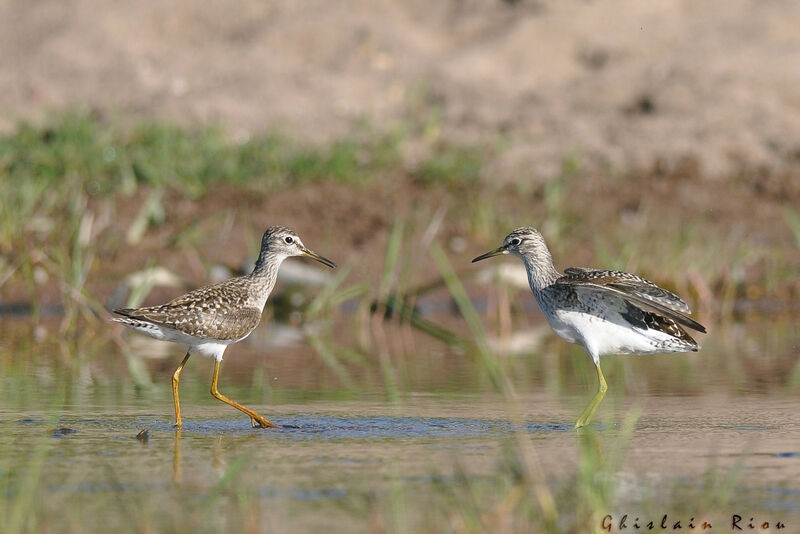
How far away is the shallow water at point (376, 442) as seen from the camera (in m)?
5.93

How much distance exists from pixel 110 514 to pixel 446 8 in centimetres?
1784

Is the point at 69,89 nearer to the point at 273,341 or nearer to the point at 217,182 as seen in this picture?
the point at 217,182

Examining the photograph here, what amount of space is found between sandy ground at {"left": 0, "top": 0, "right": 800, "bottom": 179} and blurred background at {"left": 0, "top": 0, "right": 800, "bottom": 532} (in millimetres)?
51

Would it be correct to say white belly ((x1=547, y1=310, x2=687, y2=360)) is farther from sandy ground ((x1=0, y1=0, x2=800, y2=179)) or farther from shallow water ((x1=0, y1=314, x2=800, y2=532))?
sandy ground ((x1=0, y1=0, x2=800, y2=179))

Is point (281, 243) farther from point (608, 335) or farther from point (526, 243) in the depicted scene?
point (608, 335)

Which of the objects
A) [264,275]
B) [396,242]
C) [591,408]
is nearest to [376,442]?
[591,408]

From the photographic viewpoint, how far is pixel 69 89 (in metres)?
20.8

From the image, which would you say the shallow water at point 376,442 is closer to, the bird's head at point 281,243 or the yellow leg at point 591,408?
the yellow leg at point 591,408

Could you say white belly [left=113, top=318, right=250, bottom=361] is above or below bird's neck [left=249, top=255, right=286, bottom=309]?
below

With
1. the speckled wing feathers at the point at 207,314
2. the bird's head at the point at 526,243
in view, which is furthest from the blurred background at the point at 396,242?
the bird's head at the point at 526,243

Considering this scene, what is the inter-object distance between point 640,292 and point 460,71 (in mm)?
12767

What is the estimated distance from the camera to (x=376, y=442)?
7594 mm

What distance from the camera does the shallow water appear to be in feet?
19.5

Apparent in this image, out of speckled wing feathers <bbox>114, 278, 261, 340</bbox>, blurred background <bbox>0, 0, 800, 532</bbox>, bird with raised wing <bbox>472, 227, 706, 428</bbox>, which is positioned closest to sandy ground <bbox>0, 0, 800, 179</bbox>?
blurred background <bbox>0, 0, 800, 532</bbox>
